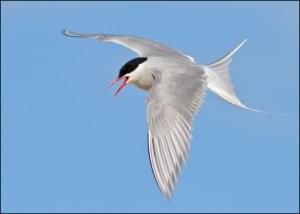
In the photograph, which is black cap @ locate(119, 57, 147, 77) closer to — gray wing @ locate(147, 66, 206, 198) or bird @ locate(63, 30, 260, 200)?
bird @ locate(63, 30, 260, 200)

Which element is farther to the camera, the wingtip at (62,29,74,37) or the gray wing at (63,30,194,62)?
the wingtip at (62,29,74,37)

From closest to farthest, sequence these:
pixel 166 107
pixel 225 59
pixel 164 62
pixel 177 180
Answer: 1. pixel 177 180
2. pixel 166 107
3. pixel 164 62
4. pixel 225 59

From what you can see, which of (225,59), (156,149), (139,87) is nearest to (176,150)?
(156,149)

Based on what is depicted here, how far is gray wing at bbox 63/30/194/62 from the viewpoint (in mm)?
8398

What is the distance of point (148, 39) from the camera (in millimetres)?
8953

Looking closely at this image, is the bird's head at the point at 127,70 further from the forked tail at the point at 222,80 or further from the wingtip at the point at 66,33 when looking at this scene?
the wingtip at the point at 66,33

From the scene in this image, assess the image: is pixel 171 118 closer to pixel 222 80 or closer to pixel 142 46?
pixel 222 80

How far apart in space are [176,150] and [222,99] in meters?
1.26

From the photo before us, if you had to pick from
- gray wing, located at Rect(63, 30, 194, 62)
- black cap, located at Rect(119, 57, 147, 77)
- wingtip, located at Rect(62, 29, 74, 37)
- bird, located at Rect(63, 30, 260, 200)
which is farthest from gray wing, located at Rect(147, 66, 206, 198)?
wingtip, located at Rect(62, 29, 74, 37)

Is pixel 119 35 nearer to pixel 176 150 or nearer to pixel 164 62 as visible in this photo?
pixel 164 62

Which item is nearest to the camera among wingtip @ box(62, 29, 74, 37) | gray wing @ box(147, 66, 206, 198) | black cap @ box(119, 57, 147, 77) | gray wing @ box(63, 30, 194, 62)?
gray wing @ box(147, 66, 206, 198)

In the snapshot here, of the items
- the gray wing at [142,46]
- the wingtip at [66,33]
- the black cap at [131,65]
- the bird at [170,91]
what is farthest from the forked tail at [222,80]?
the wingtip at [66,33]

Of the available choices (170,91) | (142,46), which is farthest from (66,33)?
(170,91)

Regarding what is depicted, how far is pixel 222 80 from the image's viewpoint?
816cm
